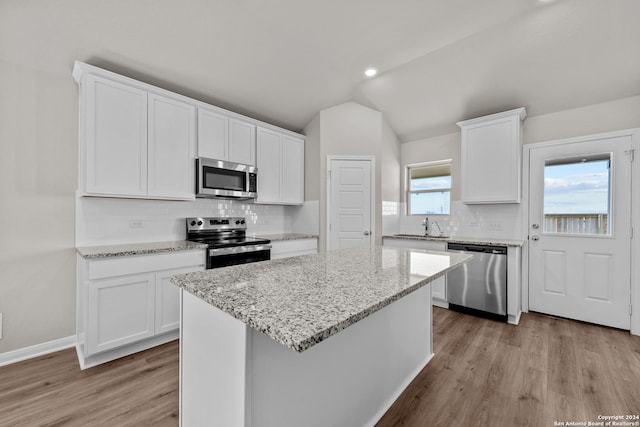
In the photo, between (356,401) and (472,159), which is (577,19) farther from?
(356,401)

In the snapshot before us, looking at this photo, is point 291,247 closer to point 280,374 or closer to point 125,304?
point 125,304

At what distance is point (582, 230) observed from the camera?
3057 millimetres

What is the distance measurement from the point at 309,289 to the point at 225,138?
272cm

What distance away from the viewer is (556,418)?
5.36 ft

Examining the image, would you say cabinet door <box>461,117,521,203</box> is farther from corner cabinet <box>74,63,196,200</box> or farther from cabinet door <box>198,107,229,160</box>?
corner cabinet <box>74,63,196,200</box>

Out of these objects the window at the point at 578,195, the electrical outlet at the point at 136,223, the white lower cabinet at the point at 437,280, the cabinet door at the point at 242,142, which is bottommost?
the white lower cabinet at the point at 437,280

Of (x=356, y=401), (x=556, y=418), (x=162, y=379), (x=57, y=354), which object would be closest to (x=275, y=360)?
(x=356, y=401)

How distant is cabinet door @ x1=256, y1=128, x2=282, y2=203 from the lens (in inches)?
143

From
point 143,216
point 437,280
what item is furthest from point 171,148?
point 437,280

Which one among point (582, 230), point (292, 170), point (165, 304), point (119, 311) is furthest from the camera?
point (292, 170)

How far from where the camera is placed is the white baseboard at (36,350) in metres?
2.22

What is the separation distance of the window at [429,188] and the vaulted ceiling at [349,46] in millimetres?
958

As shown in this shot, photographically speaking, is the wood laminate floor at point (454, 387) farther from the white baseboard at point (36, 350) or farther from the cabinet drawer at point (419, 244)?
the cabinet drawer at point (419, 244)

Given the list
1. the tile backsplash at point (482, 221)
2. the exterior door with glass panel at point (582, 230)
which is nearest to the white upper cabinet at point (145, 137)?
the tile backsplash at point (482, 221)
